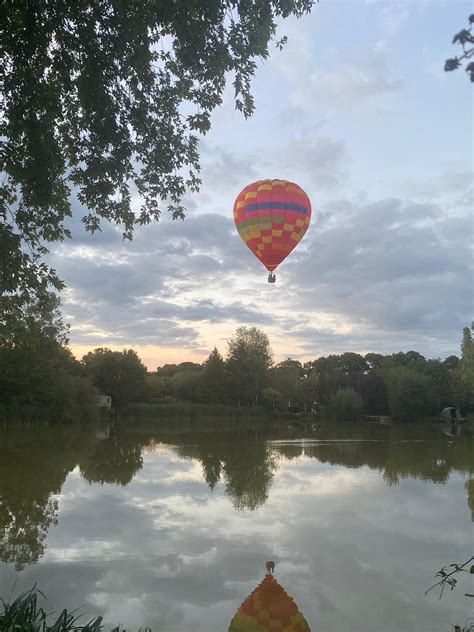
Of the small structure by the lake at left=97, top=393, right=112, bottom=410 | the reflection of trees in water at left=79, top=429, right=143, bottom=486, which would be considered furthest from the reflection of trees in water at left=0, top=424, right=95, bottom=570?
the small structure by the lake at left=97, top=393, right=112, bottom=410

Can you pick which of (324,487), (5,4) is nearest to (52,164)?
(5,4)

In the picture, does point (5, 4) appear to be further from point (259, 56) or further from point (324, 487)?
point (324, 487)

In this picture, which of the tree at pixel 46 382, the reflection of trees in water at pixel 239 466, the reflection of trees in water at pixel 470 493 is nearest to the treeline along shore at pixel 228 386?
the tree at pixel 46 382

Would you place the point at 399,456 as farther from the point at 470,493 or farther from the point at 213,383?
the point at 213,383

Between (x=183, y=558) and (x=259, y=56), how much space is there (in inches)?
Answer: 228

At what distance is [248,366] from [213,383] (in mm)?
3816

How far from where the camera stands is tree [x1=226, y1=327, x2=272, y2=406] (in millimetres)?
51000

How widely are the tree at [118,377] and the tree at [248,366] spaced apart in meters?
8.78

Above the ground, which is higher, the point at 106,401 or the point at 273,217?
the point at 273,217

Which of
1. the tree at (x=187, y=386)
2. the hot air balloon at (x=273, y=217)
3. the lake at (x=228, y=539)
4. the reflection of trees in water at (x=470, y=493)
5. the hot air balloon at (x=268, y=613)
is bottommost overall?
the hot air balloon at (x=268, y=613)

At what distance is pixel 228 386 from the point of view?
51531mm

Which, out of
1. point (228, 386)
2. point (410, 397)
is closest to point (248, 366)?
point (228, 386)

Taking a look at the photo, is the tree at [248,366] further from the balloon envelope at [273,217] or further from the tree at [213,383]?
the balloon envelope at [273,217]

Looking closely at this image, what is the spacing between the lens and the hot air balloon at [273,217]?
513 inches
